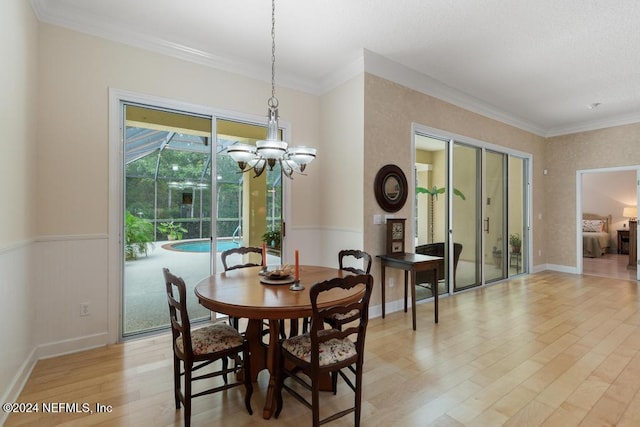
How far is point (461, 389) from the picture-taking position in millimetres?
2283

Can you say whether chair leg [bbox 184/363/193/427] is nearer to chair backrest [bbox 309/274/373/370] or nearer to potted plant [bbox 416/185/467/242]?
chair backrest [bbox 309/274/373/370]

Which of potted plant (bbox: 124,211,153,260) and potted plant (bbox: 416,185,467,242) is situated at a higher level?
potted plant (bbox: 416,185,467,242)

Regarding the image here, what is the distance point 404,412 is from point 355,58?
11.9 ft

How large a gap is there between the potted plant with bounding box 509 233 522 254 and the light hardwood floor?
2335 mm

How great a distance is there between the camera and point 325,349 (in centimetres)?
189

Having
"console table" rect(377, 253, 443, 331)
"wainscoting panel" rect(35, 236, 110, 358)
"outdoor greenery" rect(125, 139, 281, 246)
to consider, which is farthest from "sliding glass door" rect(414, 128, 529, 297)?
"wainscoting panel" rect(35, 236, 110, 358)

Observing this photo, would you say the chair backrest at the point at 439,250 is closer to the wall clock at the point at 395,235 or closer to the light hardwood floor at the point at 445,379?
the wall clock at the point at 395,235

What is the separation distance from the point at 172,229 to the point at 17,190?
4.45 ft

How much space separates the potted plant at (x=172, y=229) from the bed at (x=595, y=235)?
9.83 meters

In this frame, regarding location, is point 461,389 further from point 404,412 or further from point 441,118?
point 441,118


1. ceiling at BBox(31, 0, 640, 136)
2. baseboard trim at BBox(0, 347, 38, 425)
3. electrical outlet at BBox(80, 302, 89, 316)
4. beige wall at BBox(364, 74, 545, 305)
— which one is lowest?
baseboard trim at BBox(0, 347, 38, 425)

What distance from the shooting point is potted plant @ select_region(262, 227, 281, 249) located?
4.13 meters

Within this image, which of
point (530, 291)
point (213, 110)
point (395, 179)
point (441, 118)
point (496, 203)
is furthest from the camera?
point (496, 203)

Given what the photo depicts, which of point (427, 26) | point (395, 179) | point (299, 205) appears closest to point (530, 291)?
point (395, 179)
